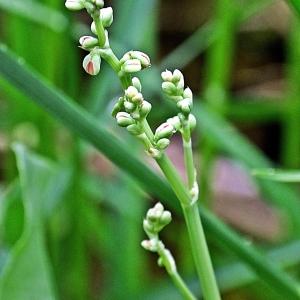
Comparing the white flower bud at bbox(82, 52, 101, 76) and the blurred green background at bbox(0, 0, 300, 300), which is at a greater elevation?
the white flower bud at bbox(82, 52, 101, 76)

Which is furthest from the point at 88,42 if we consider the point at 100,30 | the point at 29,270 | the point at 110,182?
the point at 110,182

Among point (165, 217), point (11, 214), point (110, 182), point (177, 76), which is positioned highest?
point (177, 76)

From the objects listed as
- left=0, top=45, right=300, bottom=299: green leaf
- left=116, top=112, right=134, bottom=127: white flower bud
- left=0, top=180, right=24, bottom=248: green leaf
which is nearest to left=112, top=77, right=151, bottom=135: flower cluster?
left=116, top=112, right=134, bottom=127: white flower bud

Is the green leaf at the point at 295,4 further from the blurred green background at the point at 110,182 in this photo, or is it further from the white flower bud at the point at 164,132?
the blurred green background at the point at 110,182

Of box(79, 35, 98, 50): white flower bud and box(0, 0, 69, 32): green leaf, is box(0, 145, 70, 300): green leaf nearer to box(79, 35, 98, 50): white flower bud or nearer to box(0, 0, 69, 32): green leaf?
box(79, 35, 98, 50): white flower bud

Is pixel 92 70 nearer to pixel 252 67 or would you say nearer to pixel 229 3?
pixel 229 3

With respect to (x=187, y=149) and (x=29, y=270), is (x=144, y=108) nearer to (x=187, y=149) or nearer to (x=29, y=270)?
(x=187, y=149)
